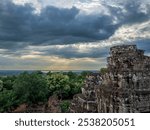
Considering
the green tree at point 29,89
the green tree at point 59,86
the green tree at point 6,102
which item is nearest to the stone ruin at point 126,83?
the green tree at point 6,102

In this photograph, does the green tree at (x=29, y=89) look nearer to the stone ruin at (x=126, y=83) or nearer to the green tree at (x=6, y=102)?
the green tree at (x=6, y=102)

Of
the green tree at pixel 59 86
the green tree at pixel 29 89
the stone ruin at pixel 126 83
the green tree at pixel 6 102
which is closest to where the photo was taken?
the stone ruin at pixel 126 83

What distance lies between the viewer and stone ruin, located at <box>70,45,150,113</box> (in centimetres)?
1537

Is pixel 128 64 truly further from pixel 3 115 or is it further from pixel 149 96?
pixel 3 115

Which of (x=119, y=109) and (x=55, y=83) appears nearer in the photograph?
(x=119, y=109)

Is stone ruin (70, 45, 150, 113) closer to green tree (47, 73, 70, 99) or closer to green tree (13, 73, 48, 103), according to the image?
green tree (13, 73, 48, 103)

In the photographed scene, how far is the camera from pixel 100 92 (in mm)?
17766

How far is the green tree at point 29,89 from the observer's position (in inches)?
1494

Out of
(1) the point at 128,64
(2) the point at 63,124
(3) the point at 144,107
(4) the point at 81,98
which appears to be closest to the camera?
(2) the point at 63,124

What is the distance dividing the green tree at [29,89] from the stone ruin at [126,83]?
70.1 ft

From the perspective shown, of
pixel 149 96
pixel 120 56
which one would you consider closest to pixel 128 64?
pixel 120 56

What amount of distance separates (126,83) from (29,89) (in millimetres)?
24676

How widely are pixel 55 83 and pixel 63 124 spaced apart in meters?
39.8

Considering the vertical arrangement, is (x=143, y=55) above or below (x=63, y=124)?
above
